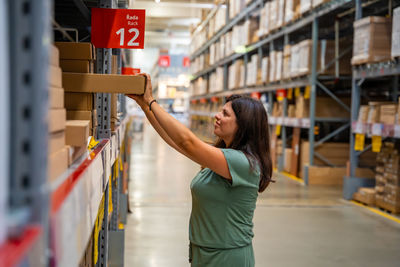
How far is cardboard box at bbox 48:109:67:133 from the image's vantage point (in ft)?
3.25

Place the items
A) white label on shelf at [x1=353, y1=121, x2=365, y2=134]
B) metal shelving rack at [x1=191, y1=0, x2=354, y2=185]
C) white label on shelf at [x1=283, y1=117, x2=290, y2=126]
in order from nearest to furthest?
white label on shelf at [x1=353, y1=121, x2=365, y2=134] < metal shelving rack at [x1=191, y1=0, x2=354, y2=185] < white label on shelf at [x1=283, y1=117, x2=290, y2=126]

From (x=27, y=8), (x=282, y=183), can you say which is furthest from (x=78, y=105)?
(x=282, y=183)

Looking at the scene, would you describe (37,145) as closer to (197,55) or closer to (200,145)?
(200,145)

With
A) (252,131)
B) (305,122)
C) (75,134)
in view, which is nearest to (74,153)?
(75,134)

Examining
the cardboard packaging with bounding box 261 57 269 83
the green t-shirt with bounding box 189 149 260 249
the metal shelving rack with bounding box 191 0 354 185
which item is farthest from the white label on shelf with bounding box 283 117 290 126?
the green t-shirt with bounding box 189 149 260 249

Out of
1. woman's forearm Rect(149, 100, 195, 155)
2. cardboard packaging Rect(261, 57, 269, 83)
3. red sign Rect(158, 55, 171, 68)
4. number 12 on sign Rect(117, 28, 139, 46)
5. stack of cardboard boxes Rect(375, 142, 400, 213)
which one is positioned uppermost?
red sign Rect(158, 55, 171, 68)

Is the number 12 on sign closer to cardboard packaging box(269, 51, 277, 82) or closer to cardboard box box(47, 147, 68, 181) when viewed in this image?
cardboard box box(47, 147, 68, 181)

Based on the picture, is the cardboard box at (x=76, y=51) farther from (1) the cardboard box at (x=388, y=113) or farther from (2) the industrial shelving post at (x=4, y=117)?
(1) the cardboard box at (x=388, y=113)

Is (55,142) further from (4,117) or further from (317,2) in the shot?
(317,2)

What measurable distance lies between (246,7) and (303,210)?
706 cm

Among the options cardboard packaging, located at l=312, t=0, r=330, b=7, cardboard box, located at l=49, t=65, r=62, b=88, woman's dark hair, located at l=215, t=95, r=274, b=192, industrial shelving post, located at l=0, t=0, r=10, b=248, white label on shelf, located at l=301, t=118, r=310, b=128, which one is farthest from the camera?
white label on shelf, located at l=301, t=118, r=310, b=128

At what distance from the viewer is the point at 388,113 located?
5723mm

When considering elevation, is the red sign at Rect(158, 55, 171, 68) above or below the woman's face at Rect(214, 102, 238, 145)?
above

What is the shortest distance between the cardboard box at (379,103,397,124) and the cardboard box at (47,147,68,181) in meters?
5.13
